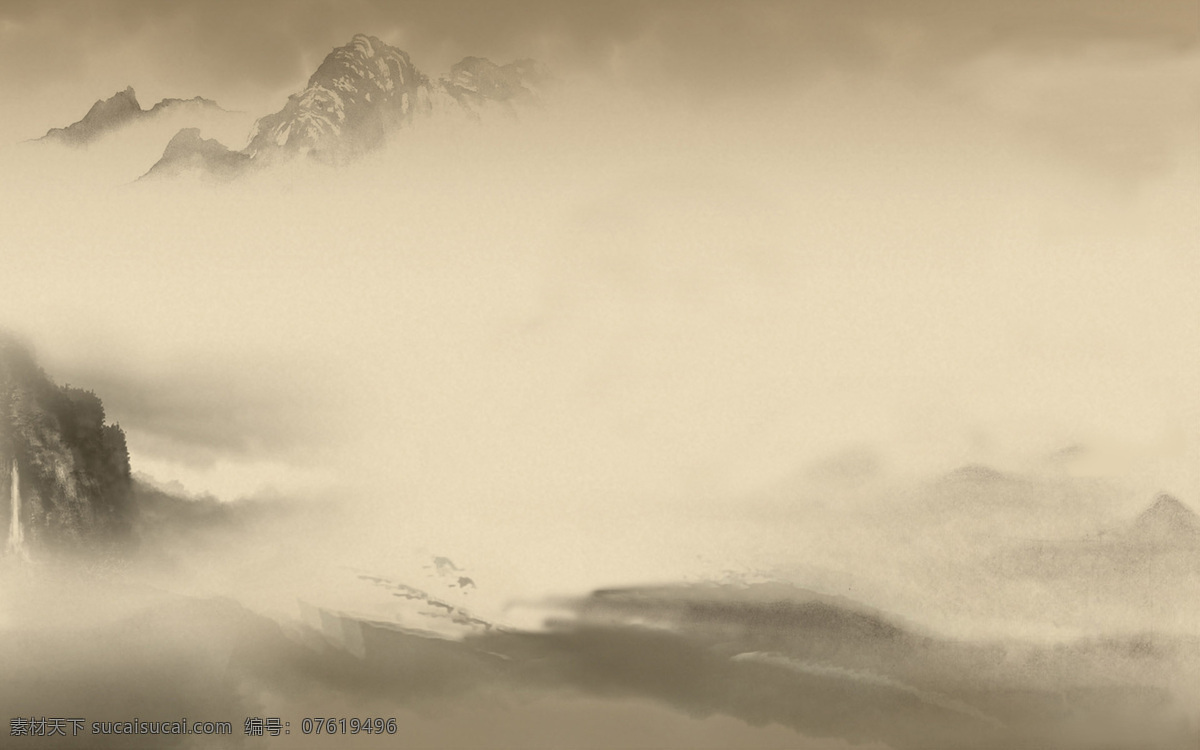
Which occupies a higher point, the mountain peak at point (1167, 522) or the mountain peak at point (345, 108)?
the mountain peak at point (345, 108)

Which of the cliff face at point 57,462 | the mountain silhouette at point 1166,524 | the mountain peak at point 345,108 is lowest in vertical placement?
the mountain silhouette at point 1166,524

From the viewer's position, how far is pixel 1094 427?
2.56 meters

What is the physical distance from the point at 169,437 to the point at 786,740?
1781mm

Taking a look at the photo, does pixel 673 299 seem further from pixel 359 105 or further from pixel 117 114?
pixel 117 114

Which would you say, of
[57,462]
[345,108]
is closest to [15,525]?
[57,462]

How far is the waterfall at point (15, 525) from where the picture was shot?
104 inches

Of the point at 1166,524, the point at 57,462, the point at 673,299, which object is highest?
the point at 673,299

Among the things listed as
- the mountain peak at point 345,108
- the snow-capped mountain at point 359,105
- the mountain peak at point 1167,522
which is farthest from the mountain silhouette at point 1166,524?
the mountain peak at point 345,108

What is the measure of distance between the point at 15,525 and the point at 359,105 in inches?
56.9

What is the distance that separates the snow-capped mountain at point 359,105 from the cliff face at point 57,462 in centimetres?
67

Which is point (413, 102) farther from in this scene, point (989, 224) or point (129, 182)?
point (989, 224)

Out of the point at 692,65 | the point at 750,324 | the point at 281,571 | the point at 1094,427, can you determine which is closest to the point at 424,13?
the point at 692,65

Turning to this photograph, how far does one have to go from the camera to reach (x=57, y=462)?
266 centimetres

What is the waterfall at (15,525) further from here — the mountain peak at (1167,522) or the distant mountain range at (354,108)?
the mountain peak at (1167,522)
